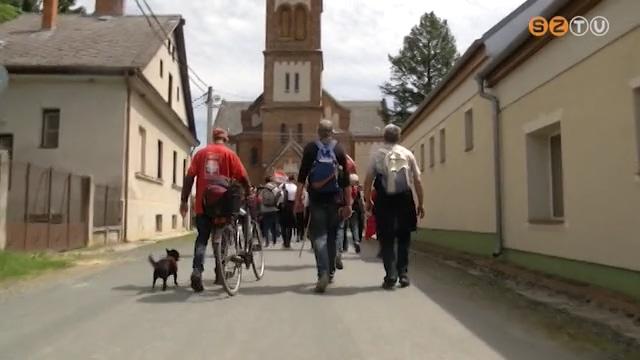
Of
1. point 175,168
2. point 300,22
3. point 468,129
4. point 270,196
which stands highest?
point 300,22

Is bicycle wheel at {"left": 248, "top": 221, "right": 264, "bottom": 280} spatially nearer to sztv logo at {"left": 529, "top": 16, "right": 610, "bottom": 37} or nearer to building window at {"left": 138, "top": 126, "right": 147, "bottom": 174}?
sztv logo at {"left": 529, "top": 16, "right": 610, "bottom": 37}

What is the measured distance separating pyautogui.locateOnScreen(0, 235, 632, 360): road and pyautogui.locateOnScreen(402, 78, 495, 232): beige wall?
5.13 metres

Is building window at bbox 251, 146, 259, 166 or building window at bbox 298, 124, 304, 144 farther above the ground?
building window at bbox 298, 124, 304, 144

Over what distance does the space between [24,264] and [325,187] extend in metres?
5.61

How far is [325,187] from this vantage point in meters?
7.82

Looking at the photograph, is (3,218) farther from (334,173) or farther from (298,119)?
(298,119)

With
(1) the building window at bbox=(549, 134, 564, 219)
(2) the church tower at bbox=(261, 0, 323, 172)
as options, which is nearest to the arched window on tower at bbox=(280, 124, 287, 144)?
(2) the church tower at bbox=(261, 0, 323, 172)

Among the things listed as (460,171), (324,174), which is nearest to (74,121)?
(460,171)

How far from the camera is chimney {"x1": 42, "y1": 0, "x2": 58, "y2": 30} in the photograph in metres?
24.7

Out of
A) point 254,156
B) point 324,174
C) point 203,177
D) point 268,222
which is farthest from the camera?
point 254,156

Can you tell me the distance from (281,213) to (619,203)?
9483 millimetres

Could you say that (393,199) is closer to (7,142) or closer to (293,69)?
(7,142)

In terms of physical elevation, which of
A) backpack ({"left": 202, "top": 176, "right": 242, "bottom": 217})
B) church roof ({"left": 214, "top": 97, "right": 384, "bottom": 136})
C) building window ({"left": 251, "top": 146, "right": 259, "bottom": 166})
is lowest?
backpack ({"left": 202, "top": 176, "right": 242, "bottom": 217})

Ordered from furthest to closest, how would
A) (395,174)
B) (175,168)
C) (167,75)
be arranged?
(175,168)
(167,75)
(395,174)
